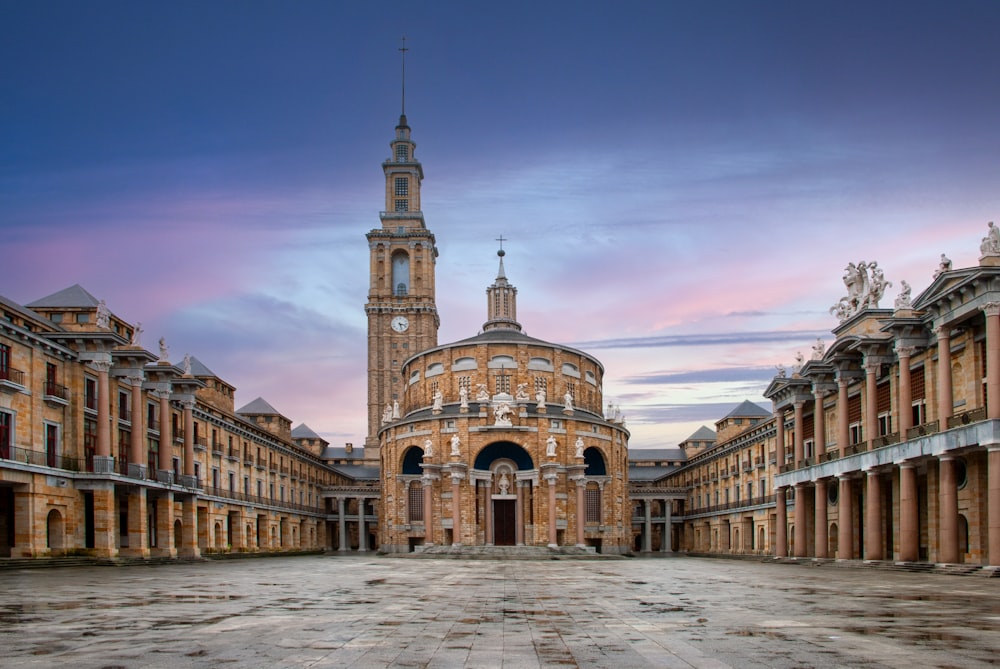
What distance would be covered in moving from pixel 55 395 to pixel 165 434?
39.5 feet

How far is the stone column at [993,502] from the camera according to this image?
33719 millimetres

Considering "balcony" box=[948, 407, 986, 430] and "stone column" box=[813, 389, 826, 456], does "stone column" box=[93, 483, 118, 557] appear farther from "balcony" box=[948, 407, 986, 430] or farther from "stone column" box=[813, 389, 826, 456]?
"balcony" box=[948, 407, 986, 430]

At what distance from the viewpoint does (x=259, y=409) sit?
392 feet

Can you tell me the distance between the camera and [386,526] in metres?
84.4

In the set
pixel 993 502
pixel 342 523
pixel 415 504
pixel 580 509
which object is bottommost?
pixel 342 523

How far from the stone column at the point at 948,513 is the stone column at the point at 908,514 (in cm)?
323

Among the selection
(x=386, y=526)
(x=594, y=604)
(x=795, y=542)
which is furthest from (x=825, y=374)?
(x=386, y=526)

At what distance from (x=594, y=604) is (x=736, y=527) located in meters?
69.5

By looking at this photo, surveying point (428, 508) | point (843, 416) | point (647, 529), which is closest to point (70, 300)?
point (428, 508)

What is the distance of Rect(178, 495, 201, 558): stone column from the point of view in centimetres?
6078

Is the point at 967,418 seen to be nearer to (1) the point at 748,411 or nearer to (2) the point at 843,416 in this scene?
(2) the point at 843,416

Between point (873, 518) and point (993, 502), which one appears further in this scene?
point (873, 518)

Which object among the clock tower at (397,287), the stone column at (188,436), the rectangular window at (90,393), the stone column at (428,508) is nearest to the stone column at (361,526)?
the clock tower at (397,287)

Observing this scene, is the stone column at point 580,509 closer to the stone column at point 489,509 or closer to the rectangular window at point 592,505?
the rectangular window at point 592,505
